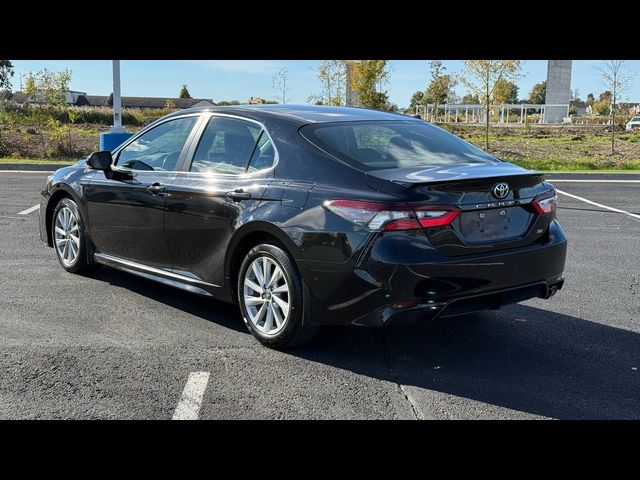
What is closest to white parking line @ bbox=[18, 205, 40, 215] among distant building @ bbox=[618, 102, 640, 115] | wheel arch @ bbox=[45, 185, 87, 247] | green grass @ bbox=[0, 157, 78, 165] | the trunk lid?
wheel arch @ bbox=[45, 185, 87, 247]

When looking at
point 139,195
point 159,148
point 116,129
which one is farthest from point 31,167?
point 139,195

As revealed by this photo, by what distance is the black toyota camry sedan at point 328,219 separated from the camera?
4.19 m

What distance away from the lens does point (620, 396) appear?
4.05 meters

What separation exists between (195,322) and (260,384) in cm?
137

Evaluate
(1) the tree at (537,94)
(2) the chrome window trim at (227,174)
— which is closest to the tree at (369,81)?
(2) the chrome window trim at (227,174)

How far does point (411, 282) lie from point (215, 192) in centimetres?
170

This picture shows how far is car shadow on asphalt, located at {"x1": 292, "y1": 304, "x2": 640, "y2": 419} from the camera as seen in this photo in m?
Result: 4.01

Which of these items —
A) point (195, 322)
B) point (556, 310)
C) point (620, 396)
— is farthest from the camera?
point (556, 310)

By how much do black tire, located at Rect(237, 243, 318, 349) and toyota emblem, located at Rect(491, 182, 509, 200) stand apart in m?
1.34

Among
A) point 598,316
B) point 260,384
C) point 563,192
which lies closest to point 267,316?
point 260,384

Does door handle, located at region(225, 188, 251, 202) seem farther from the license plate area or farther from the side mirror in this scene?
the side mirror
